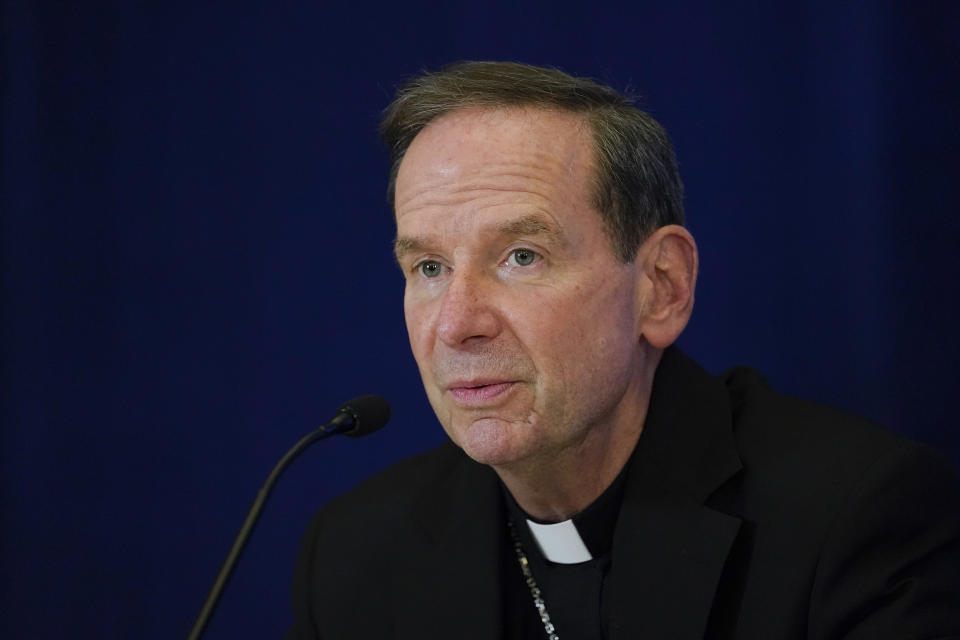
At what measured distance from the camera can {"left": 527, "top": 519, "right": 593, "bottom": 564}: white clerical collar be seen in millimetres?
2146

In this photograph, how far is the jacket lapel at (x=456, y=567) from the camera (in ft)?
6.87

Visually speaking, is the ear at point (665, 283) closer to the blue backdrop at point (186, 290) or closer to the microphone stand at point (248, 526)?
the microphone stand at point (248, 526)

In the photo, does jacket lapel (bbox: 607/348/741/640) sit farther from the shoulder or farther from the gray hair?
the gray hair

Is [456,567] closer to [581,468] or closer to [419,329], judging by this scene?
[581,468]

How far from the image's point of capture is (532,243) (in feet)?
6.23

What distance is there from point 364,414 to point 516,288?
0.34 metres

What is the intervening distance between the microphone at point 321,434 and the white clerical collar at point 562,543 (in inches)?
17.0

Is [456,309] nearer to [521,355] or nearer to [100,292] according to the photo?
[521,355]

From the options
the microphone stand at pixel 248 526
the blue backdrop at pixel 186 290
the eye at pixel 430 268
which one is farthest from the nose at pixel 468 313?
the blue backdrop at pixel 186 290

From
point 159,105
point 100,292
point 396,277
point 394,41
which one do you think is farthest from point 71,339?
point 394,41

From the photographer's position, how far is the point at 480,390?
1.90 metres

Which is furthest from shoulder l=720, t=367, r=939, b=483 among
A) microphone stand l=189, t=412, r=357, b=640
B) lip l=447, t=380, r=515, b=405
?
microphone stand l=189, t=412, r=357, b=640

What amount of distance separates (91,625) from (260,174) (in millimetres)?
1220

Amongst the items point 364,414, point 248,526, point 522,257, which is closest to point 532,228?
point 522,257
